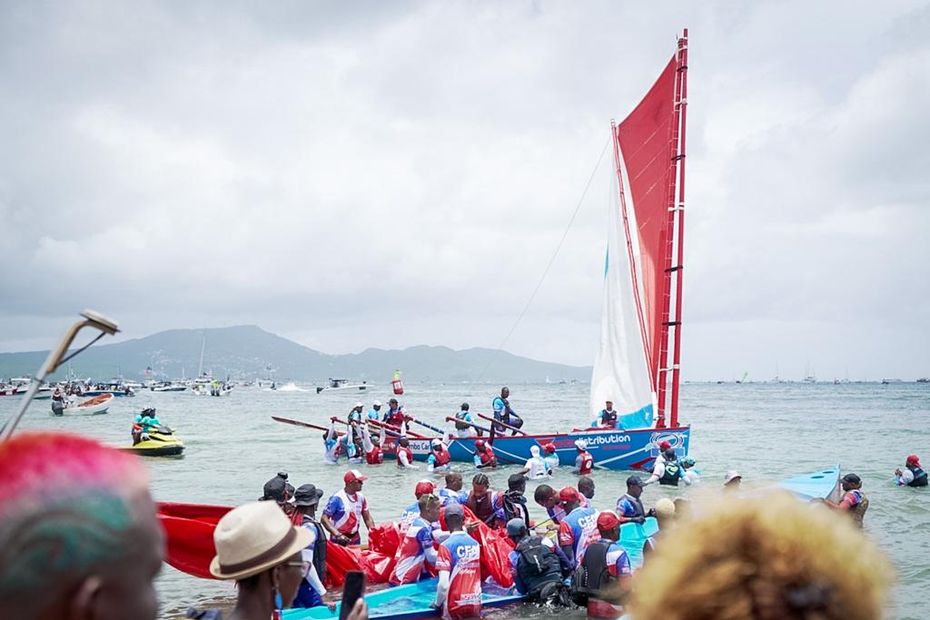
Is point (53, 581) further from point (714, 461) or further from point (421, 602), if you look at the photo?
point (714, 461)

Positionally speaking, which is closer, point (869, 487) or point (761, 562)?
point (761, 562)

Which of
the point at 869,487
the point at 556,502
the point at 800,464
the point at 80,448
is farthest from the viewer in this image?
the point at 800,464

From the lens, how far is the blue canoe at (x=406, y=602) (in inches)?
326

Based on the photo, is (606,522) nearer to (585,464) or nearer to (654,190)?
(585,464)

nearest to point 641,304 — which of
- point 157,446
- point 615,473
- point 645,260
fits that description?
point 645,260

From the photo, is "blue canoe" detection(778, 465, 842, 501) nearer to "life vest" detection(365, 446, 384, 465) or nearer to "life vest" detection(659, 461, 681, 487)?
"life vest" detection(659, 461, 681, 487)

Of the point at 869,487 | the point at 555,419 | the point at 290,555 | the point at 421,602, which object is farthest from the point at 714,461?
the point at 555,419

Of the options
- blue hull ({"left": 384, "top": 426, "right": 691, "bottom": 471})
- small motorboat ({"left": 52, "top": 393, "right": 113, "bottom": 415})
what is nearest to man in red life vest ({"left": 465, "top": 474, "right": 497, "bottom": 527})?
blue hull ({"left": 384, "top": 426, "right": 691, "bottom": 471})

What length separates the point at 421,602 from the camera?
898cm

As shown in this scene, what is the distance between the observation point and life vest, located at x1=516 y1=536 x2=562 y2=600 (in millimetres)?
9148

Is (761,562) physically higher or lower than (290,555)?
higher

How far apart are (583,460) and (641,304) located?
209 inches

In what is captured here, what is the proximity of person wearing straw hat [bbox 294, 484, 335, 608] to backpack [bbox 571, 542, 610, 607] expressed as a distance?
3.03 m

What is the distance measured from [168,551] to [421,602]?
3020mm
